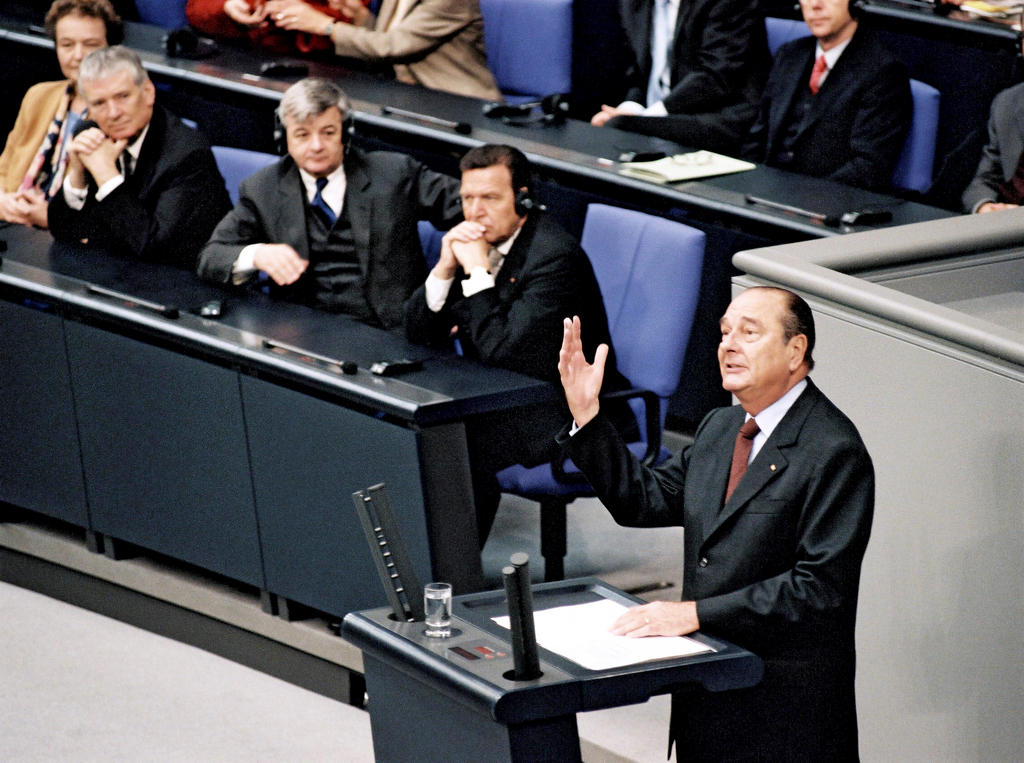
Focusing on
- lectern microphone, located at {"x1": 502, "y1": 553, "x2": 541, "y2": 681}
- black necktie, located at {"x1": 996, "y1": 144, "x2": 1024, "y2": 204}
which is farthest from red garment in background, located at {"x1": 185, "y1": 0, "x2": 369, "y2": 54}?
lectern microphone, located at {"x1": 502, "y1": 553, "x2": 541, "y2": 681}

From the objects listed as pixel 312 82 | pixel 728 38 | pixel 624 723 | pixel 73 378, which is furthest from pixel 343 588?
pixel 728 38

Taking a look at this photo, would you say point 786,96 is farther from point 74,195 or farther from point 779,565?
point 779,565

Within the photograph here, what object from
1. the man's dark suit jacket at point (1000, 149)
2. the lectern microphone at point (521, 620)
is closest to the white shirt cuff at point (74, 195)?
the man's dark suit jacket at point (1000, 149)

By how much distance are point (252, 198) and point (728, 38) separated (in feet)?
5.70

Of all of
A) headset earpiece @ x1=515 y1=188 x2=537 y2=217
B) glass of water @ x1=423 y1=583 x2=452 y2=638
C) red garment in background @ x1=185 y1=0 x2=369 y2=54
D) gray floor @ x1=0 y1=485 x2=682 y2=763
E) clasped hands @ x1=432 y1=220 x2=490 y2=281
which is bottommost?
gray floor @ x1=0 y1=485 x2=682 y2=763

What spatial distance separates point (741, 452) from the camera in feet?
8.50

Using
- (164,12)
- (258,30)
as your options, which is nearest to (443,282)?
(258,30)

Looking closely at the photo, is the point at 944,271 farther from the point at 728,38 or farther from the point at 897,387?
the point at 728,38

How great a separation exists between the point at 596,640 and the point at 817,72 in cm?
299

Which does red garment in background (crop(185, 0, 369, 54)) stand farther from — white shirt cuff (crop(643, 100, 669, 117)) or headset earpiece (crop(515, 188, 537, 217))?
headset earpiece (crop(515, 188, 537, 217))

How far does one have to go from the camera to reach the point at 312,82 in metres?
4.34

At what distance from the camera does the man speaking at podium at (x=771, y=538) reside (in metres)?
2.45

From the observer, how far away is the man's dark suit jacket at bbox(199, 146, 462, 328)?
172 inches

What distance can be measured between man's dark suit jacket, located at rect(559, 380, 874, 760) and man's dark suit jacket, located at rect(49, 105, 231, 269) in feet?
7.54
